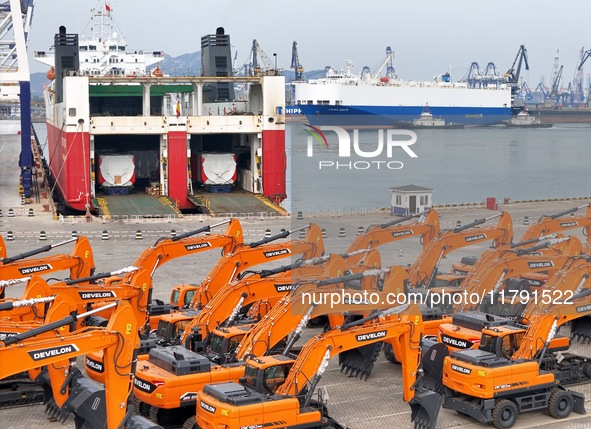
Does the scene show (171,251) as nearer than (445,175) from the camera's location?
Yes

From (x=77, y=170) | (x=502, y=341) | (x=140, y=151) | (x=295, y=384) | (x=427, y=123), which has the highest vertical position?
(x=427, y=123)

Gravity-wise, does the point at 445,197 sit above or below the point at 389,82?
below

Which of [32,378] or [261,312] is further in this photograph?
[261,312]

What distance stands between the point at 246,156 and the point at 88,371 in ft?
137

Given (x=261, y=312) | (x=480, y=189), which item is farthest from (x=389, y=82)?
(x=261, y=312)

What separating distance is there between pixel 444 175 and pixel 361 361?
8076cm

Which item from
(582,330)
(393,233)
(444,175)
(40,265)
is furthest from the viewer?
(444,175)

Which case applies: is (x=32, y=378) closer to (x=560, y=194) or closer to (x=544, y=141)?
(x=560, y=194)

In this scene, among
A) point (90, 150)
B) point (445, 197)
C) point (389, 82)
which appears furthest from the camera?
point (389, 82)

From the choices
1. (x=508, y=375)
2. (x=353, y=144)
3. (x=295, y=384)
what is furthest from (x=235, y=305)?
(x=353, y=144)

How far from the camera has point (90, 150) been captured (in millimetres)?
56375

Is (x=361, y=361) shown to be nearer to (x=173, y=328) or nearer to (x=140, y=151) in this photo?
(x=173, y=328)

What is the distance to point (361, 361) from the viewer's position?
24047 mm

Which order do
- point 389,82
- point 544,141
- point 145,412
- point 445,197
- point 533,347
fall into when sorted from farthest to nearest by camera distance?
point 389,82 < point 544,141 < point 445,197 < point 533,347 < point 145,412
